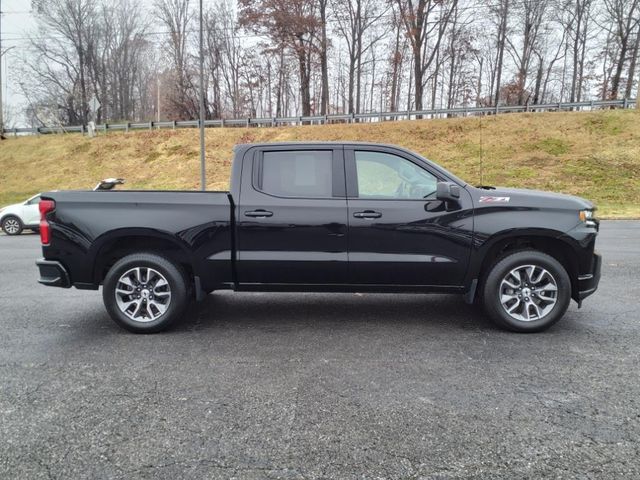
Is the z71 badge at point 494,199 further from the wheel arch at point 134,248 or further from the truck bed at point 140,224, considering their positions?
the wheel arch at point 134,248

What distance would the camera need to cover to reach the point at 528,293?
437 cm

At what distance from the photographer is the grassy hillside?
789 inches

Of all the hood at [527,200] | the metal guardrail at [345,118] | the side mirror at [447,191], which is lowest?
the hood at [527,200]

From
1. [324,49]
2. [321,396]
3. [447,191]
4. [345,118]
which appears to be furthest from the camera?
[324,49]

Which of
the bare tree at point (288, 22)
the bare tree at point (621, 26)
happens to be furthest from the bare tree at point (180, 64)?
the bare tree at point (621, 26)

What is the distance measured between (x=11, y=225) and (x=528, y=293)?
15711 millimetres

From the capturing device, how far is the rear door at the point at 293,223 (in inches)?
172

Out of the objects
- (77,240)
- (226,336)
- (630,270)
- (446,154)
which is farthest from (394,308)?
(446,154)

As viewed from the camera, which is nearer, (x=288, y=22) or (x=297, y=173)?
(x=297, y=173)

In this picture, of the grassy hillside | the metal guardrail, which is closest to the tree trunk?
the metal guardrail

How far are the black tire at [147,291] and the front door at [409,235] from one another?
1.75m

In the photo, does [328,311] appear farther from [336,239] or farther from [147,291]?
[147,291]

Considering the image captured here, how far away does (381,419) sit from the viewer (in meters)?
2.85

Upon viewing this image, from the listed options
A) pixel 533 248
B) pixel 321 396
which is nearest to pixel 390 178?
pixel 533 248
